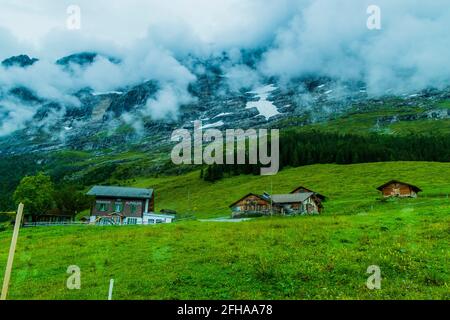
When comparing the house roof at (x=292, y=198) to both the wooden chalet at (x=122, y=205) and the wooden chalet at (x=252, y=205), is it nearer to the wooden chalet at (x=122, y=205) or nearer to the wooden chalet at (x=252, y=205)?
the wooden chalet at (x=252, y=205)

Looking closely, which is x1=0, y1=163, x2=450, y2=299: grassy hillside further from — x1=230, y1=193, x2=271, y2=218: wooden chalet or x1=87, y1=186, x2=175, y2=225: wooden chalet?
x1=87, y1=186, x2=175, y2=225: wooden chalet

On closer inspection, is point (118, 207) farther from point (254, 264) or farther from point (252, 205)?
point (254, 264)

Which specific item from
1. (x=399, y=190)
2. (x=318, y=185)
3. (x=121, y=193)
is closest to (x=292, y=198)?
(x=399, y=190)

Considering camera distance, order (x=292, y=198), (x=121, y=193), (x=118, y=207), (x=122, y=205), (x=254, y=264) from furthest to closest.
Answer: (x=121, y=193), (x=122, y=205), (x=118, y=207), (x=292, y=198), (x=254, y=264)

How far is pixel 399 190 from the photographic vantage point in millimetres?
93875

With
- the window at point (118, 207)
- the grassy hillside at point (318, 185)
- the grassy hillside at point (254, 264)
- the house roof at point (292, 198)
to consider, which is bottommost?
the grassy hillside at point (254, 264)

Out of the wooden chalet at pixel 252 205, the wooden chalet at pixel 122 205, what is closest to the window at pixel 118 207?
the wooden chalet at pixel 122 205

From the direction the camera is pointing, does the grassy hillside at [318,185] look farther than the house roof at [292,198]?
Yes

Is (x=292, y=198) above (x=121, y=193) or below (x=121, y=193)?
below

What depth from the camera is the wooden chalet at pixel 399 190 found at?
92.6 m

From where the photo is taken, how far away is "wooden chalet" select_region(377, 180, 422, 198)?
9256cm

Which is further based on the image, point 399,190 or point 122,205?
point 122,205
